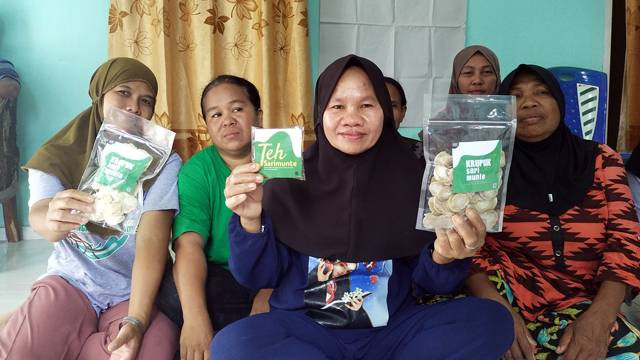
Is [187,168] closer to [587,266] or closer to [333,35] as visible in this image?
[587,266]

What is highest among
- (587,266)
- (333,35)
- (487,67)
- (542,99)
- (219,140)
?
(333,35)

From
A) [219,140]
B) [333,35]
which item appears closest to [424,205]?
[219,140]

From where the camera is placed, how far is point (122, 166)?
1243 millimetres

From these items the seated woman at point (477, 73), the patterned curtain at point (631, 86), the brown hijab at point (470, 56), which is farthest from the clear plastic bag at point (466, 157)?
the patterned curtain at point (631, 86)

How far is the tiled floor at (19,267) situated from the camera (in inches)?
84.6

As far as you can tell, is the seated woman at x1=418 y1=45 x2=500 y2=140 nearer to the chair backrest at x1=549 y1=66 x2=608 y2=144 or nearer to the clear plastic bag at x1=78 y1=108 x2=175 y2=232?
the chair backrest at x1=549 y1=66 x2=608 y2=144

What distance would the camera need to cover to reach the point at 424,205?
1.18 m

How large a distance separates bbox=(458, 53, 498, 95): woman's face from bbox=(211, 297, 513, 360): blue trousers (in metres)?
1.39

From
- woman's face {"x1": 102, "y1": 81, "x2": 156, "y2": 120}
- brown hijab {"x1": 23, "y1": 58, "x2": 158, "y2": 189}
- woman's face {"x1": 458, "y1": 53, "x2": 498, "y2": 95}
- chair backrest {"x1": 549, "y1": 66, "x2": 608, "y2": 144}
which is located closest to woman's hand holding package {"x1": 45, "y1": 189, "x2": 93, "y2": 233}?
brown hijab {"x1": 23, "y1": 58, "x2": 158, "y2": 189}

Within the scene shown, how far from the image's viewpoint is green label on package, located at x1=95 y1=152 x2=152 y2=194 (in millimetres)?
1235

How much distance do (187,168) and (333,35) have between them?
1.90 meters

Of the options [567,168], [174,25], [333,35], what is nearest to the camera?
[567,168]

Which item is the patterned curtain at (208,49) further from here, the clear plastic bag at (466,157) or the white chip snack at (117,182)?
the clear plastic bag at (466,157)

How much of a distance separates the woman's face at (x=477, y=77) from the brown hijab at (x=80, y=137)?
1.46m
